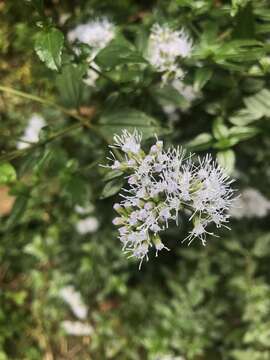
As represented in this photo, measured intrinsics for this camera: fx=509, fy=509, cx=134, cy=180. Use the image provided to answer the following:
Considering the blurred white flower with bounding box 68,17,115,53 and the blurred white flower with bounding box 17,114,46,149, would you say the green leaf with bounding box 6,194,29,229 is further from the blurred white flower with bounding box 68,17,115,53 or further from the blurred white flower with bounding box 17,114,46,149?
the blurred white flower with bounding box 68,17,115,53

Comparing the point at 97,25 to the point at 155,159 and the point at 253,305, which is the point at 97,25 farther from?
the point at 253,305

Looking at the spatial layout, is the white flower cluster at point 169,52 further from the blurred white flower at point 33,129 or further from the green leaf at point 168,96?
the blurred white flower at point 33,129

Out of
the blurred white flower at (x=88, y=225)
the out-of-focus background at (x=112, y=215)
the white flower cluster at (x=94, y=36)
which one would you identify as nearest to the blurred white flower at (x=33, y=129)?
the out-of-focus background at (x=112, y=215)

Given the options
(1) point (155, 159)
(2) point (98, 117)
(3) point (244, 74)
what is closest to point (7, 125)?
(2) point (98, 117)

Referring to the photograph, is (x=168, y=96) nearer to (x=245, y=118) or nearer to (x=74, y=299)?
(x=245, y=118)

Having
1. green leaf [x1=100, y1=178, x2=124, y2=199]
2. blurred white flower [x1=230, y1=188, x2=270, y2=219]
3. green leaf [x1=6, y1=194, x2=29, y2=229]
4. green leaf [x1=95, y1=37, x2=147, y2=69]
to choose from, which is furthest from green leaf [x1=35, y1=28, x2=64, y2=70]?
blurred white flower [x1=230, y1=188, x2=270, y2=219]

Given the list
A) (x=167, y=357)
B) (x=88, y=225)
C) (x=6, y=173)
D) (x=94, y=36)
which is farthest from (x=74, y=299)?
(x=94, y=36)
